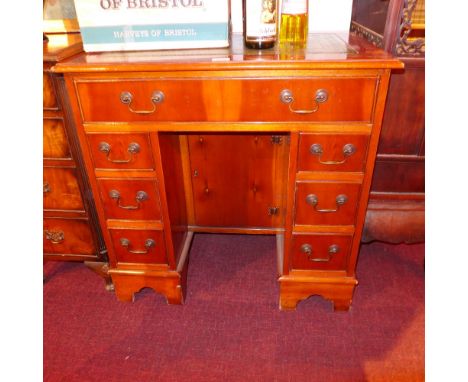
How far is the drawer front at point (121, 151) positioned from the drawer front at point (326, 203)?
1.87ft

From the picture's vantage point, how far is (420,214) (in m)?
1.63

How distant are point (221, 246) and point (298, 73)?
3.88 feet

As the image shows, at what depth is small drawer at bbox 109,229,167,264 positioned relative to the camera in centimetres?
153

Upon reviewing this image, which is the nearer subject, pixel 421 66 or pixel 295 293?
pixel 421 66

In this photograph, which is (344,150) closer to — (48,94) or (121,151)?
(121,151)

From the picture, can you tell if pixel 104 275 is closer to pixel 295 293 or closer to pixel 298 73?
pixel 295 293

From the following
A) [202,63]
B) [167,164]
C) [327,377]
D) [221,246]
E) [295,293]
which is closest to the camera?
[202,63]

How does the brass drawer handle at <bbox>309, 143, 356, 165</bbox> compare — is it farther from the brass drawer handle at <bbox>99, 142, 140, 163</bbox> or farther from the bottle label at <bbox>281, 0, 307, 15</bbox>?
the brass drawer handle at <bbox>99, 142, 140, 163</bbox>

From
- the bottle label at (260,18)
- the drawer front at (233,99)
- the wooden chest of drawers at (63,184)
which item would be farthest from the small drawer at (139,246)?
the bottle label at (260,18)

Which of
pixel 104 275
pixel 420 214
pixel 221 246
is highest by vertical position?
pixel 420 214

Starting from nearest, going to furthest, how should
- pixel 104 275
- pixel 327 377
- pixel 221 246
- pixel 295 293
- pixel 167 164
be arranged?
pixel 327 377 → pixel 167 164 → pixel 295 293 → pixel 104 275 → pixel 221 246

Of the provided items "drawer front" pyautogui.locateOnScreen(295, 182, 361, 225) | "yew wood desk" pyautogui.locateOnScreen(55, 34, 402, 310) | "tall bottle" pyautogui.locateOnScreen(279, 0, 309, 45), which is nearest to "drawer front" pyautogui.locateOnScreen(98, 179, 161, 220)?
"yew wood desk" pyautogui.locateOnScreen(55, 34, 402, 310)

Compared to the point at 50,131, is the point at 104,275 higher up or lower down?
lower down

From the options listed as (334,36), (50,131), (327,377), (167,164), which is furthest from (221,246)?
(334,36)
